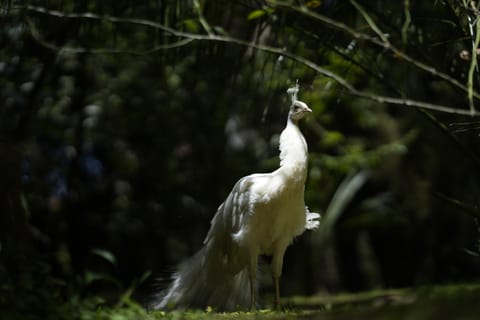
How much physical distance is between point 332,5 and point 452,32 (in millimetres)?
832

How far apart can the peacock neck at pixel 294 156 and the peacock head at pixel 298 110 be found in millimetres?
71

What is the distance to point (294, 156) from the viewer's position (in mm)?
3727

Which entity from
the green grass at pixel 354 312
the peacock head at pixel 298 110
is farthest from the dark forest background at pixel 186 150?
the green grass at pixel 354 312

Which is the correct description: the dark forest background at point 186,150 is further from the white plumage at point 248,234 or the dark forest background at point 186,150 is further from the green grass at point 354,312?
Result: the green grass at point 354,312

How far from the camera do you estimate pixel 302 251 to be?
9.62 m

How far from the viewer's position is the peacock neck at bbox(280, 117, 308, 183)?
3.73 metres

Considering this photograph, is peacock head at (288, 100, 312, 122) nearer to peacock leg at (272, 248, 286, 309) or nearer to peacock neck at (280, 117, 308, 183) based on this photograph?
peacock neck at (280, 117, 308, 183)

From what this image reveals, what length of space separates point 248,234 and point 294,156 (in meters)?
0.59

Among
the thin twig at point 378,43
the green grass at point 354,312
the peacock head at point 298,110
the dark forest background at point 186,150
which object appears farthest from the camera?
the dark forest background at point 186,150

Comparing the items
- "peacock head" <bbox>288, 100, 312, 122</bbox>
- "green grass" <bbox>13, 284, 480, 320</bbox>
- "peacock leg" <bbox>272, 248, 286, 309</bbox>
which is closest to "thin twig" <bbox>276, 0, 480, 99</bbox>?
"peacock head" <bbox>288, 100, 312, 122</bbox>

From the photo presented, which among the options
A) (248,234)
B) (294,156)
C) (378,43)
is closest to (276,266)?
(248,234)

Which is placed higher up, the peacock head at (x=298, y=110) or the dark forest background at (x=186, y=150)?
the peacock head at (x=298, y=110)

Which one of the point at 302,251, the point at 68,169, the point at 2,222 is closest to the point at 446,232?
the point at 302,251

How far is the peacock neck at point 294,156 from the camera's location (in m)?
3.73
